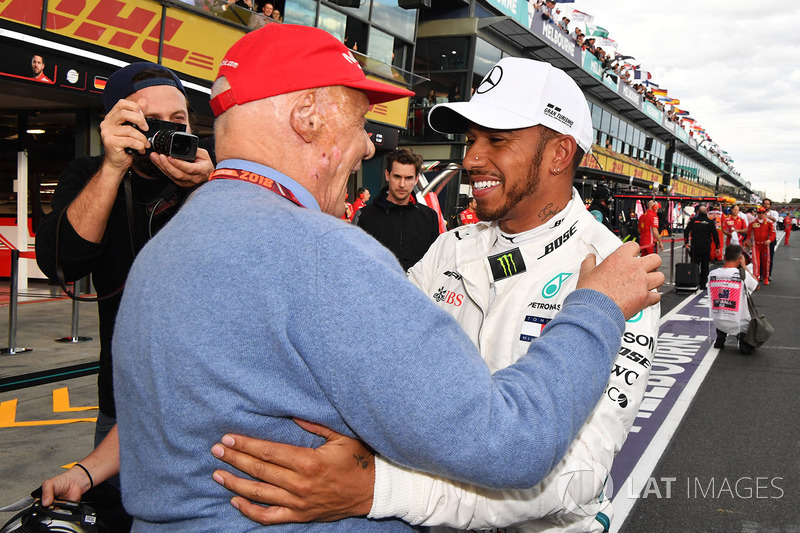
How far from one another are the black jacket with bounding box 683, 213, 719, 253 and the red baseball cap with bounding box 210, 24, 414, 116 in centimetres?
1609

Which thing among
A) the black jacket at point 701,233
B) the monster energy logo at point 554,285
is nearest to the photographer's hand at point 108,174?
the monster energy logo at point 554,285

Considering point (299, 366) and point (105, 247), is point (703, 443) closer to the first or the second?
point (105, 247)

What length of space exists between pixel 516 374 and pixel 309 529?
497mm

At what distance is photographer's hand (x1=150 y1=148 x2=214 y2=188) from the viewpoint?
2.32m

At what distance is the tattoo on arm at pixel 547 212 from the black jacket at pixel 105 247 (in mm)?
1354

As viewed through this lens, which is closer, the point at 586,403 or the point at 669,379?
the point at 586,403

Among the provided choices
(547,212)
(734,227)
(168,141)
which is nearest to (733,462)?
(547,212)

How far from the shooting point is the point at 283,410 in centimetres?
115

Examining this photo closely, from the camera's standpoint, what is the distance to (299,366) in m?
1.11

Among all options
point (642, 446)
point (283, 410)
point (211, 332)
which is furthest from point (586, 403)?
point (642, 446)

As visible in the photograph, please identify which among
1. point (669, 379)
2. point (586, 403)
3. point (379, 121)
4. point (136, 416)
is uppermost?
point (379, 121)

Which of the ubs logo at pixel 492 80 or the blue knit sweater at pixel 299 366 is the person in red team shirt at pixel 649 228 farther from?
the blue knit sweater at pixel 299 366

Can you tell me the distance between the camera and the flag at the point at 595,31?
1506 inches

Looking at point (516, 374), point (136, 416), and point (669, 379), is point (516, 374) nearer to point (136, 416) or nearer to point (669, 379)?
point (136, 416)
